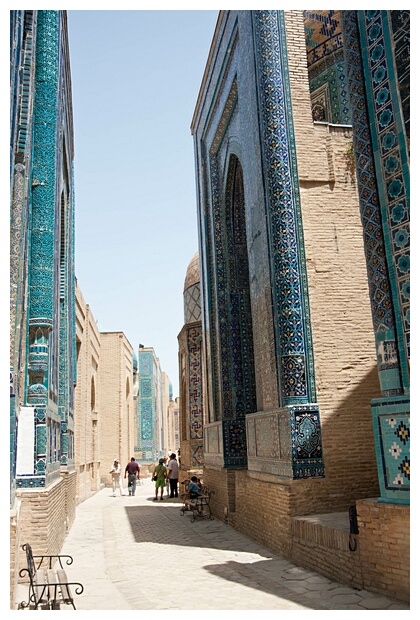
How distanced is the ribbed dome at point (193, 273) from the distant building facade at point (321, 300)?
22.0 feet

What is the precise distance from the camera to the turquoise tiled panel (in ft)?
13.6

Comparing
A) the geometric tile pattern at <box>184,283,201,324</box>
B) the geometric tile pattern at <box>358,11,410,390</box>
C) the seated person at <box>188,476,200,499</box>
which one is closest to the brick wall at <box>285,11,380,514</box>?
the geometric tile pattern at <box>358,11,410,390</box>

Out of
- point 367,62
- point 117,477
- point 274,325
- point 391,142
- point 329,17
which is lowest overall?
point 117,477

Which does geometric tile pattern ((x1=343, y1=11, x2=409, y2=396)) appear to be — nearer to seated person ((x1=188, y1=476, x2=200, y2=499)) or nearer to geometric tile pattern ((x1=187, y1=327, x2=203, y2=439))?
seated person ((x1=188, y1=476, x2=200, y2=499))

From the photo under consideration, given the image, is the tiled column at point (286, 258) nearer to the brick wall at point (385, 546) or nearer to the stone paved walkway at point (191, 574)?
the stone paved walkway at point (191, 574)

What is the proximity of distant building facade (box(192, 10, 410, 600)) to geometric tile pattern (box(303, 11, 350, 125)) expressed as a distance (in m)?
2.05

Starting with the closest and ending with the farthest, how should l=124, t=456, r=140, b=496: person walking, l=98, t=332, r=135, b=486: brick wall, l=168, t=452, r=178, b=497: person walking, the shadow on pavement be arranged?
1. the shadow on pavement
2. l=168, t=452, r=178, b=497: person walking
3. l=124, t=456, r=140, b=496: person walking
4. l=98, t=332, r=135, b=486: brick wall

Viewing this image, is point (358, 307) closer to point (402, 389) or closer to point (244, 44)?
point (402, 389)

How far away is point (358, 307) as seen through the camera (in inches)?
281

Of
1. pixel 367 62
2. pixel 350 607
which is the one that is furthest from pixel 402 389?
pixel 367 62

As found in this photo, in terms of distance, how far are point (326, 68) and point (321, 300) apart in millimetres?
6721

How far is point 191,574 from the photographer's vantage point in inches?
227

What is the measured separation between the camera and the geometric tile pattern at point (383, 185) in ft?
14.5

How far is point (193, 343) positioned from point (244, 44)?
28.3 ft
